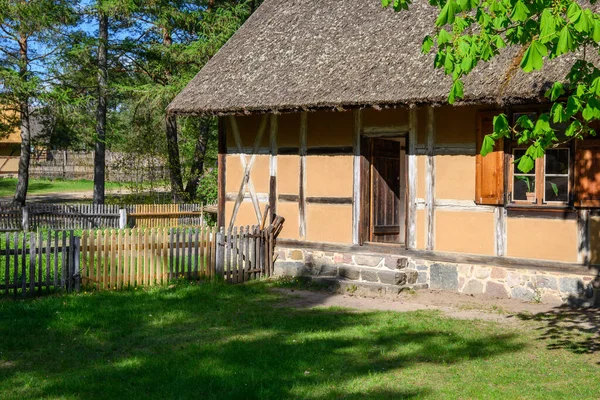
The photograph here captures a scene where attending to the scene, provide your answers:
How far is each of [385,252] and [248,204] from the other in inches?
132

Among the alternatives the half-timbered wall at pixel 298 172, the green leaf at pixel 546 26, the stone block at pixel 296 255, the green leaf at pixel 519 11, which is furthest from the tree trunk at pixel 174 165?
the green leaf at pixel 546 26

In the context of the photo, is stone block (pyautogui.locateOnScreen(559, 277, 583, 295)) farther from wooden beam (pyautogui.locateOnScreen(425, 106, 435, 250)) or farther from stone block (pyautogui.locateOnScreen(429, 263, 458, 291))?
wooden beam (pyautogui.locateOnScreen(425, 106, 435, 250))

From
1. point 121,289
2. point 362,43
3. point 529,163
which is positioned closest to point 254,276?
point 121,289

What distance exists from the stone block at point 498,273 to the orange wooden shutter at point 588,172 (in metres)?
1.65

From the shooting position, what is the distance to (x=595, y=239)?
10.8 metres

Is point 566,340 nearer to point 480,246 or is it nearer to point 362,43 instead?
point 480,246

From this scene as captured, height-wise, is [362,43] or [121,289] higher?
[362,43]

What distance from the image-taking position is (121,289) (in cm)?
1190

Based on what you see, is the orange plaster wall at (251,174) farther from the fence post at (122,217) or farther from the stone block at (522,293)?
the fence post at (122,217)

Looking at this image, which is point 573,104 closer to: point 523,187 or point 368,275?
point 523,187

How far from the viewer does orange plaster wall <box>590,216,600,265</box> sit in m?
10.7

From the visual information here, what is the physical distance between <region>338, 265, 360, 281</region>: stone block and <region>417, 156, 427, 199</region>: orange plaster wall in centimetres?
170

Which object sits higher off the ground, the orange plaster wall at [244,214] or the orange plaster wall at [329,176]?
the orange plaster wall at [329,176]

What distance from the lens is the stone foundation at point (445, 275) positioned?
10992 millimetres
